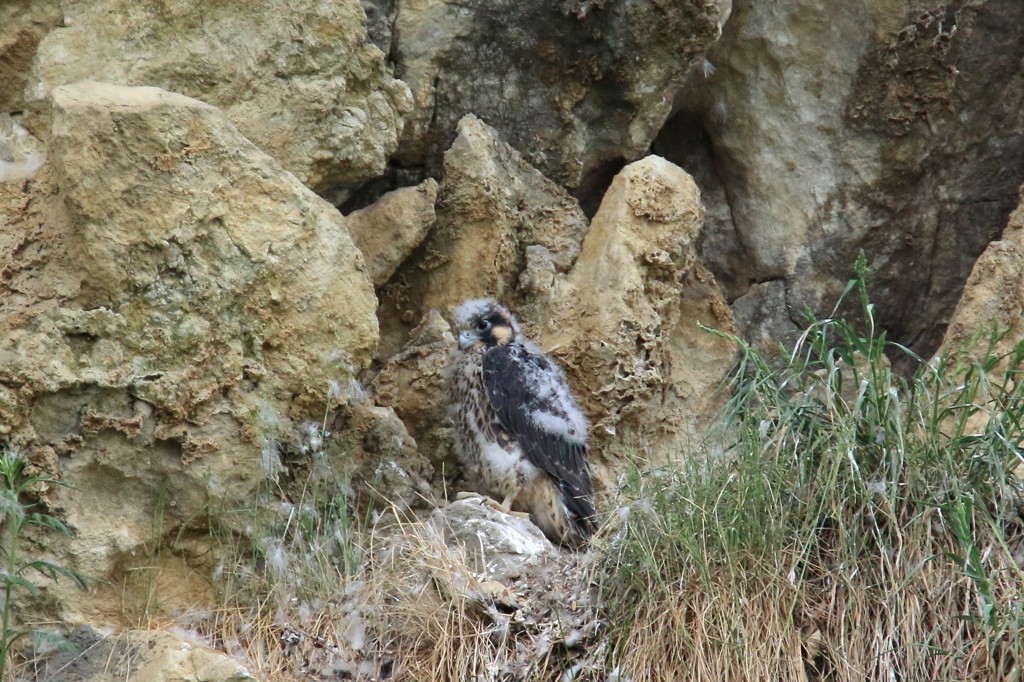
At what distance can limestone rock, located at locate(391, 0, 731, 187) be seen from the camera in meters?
5.47

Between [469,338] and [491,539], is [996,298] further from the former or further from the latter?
[491,539]

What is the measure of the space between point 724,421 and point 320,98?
6.36 ft

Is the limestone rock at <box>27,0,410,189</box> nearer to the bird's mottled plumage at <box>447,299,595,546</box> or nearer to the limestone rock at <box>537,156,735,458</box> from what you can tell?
the bird's mottled plumage at <box>447,299,595,546</box>

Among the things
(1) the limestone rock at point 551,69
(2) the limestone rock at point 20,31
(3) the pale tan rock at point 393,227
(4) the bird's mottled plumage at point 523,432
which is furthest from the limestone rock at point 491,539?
(2) the limestone rock at point 20,31

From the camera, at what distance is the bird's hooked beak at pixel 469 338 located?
5.20 meters

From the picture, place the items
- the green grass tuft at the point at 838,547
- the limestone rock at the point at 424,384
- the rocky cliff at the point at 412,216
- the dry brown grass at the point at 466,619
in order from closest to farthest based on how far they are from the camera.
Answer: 1. the green grass tuft at the point at 838,547
2. the dry brown grass at the point at 466,619
3. the rocky cliff at the point at 412,216
4. the limestone rock at the point at 424,384

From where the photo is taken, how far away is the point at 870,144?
578 centimetres

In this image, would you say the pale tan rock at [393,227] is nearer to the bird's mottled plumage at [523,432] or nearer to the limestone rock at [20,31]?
the bird's mottled plumage at [523,432]

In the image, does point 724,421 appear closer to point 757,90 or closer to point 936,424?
point 936,424

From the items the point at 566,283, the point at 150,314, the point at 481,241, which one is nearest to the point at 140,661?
the point at 150,314

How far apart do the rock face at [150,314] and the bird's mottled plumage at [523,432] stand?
2.69ft

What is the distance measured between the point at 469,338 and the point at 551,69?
1283 mm

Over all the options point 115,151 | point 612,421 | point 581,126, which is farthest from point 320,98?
point 612,421

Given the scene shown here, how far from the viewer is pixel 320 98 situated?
4914mm
